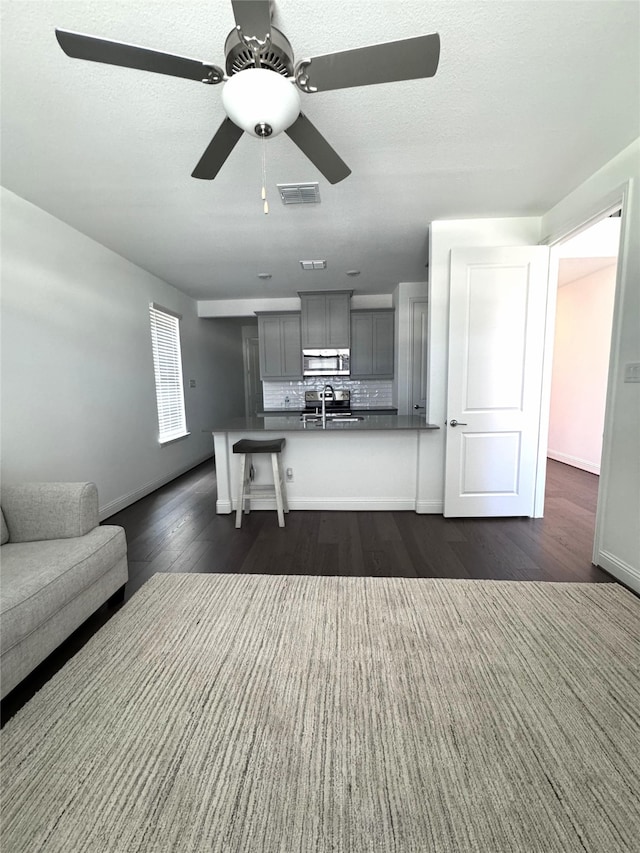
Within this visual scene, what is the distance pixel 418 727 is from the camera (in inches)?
49.8

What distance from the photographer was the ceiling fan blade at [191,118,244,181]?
1383 mm

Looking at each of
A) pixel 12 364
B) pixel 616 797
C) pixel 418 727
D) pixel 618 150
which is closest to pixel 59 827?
pixel 418 727

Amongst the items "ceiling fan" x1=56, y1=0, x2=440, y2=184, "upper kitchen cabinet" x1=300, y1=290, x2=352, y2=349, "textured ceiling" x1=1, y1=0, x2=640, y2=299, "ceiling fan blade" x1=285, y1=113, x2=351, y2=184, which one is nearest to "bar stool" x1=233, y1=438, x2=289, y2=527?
"textured ceiling" x1=1, y1=0, x2=640, y2=299

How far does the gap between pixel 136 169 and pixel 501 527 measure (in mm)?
3875

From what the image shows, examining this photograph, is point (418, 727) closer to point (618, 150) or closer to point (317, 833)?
point (317, 833)

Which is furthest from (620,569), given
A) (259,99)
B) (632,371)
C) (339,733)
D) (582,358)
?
(582,358)

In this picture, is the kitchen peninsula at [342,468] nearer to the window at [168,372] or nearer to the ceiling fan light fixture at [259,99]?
the window at [168,372]

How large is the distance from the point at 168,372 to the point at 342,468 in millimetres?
2896

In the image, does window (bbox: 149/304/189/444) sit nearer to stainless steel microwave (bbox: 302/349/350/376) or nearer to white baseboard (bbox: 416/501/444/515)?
stainless steel microwave (bbox: 302/349/350/376)

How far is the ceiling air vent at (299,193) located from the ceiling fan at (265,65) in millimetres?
1141

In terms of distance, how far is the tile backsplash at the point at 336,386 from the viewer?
235 inches

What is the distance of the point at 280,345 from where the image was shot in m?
5.65

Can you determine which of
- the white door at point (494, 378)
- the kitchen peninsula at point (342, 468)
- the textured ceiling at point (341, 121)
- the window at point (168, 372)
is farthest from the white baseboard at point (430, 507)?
the window at point (168, 372)

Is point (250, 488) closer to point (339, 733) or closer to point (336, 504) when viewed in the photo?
point (336, 504)
